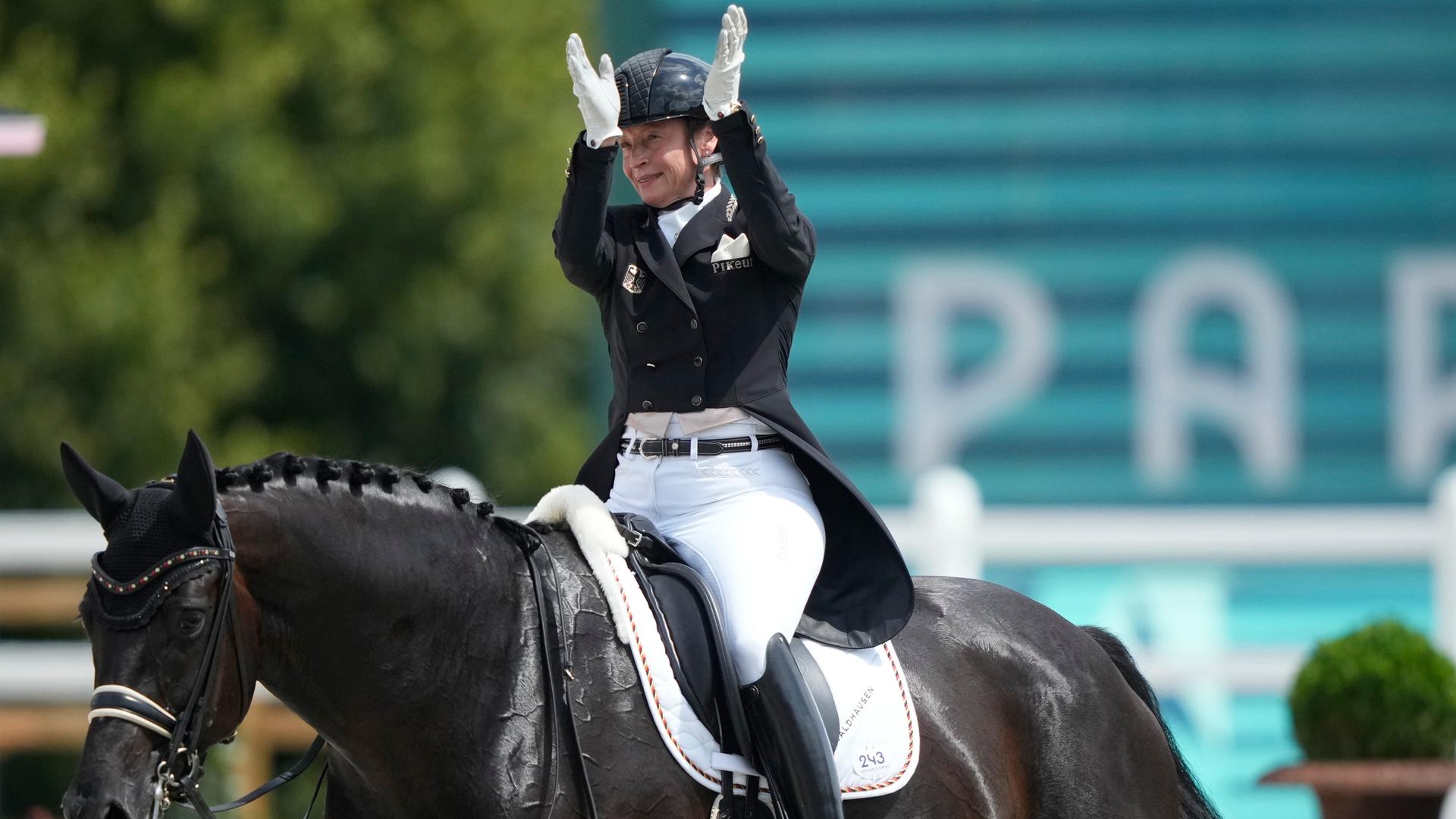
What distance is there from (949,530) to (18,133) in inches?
156

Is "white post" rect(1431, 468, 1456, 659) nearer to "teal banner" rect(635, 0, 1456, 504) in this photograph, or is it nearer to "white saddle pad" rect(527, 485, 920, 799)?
"teal banner" rect(635, 0, 1456, 504)

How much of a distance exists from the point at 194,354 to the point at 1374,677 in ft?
31.2

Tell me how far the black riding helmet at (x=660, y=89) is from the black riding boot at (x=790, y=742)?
3.63ft

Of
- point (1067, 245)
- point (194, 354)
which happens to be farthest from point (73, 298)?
point (1067, 245)

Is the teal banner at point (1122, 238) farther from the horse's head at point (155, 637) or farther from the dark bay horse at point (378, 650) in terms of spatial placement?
the horse's head at point (155, 637)

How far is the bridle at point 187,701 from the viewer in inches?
125

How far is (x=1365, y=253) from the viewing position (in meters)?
10.0

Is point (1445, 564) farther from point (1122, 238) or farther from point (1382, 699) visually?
point (1122, 238)

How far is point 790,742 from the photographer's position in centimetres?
376

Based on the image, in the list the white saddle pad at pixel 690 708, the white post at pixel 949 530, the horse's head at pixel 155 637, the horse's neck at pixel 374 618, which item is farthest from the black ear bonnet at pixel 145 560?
the white post at pixel 949 530

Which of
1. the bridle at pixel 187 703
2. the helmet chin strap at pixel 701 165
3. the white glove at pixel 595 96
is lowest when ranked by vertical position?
the bridle at pixel 187 703

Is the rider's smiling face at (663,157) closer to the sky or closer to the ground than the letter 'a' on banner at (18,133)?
closer to the ground

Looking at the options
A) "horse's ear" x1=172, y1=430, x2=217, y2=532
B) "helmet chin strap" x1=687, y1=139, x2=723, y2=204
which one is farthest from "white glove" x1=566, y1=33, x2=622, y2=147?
"horse's ear" x1=172, y1=430, x2=217, y2=532

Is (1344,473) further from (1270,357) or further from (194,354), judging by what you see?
(194,354)
